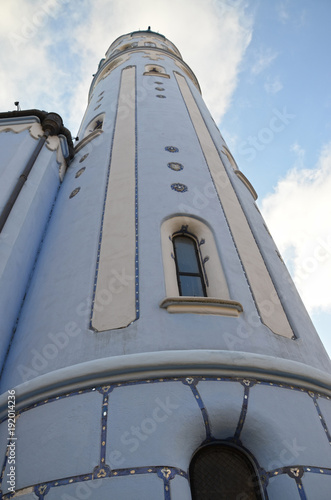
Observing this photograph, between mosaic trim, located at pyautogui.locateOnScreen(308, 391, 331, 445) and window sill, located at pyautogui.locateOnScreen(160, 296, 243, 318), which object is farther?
window sill, located at pyautogui.locateOnScreen(160, 296, 243, 318)

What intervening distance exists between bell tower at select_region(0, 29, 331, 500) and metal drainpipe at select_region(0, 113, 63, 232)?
163mm

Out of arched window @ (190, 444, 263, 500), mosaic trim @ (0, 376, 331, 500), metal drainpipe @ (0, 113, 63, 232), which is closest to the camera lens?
mosaic trim @ (0, 376, 331, 500)

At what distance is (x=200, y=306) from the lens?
19.2 ft

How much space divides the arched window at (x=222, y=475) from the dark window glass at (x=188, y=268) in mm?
2356

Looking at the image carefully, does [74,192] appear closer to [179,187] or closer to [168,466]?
[179,187]

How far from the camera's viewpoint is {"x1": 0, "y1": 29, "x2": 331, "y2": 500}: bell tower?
14.7 feet

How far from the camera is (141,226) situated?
24.2ft

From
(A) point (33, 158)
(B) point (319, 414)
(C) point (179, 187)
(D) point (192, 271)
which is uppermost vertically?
(A) point (33, 158)

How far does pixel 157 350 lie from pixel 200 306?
36.5 inches

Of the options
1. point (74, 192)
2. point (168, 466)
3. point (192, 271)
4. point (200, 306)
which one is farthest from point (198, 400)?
point (74, 192)

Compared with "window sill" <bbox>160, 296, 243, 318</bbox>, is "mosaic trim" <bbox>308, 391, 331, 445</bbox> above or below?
below

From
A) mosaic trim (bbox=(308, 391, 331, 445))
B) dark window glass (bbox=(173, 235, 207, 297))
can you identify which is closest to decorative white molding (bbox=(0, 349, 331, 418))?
mosaic trim (bbox=(308, 391, 331, 445))

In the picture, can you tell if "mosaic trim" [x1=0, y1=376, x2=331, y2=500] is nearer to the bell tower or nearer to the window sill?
the bell tower

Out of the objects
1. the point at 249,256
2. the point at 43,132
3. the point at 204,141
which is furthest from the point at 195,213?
the point at 43,132
